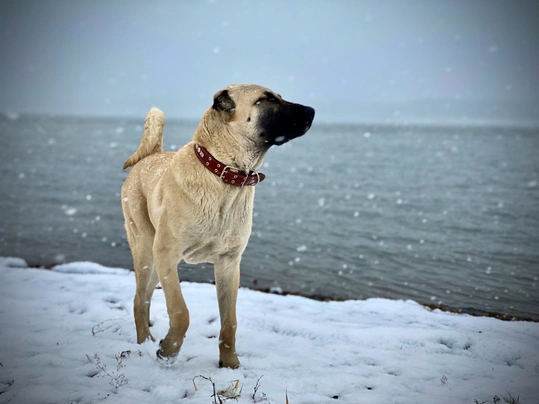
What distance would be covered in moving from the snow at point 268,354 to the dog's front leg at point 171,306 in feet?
0.48

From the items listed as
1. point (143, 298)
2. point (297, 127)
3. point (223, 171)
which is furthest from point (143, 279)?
point (297, 127)

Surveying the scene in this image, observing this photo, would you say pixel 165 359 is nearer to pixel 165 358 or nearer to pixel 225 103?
pixel 165 358

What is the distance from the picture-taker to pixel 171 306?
10.7 feet

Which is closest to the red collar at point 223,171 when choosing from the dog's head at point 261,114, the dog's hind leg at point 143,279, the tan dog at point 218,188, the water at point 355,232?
the tan dog at point 218,188

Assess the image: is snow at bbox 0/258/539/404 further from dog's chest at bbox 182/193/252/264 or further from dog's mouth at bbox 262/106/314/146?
dog's mouth at bbox 262/106/314/146

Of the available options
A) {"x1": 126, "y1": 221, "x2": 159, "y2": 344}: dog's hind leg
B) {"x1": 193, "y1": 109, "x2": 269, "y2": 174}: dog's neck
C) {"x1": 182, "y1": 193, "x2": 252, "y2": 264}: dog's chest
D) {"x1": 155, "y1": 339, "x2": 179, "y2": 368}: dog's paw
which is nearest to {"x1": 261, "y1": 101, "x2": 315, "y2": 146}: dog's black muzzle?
{"x1": 193, "y1": 109, "x2": 269, "y2": 174}: dog's neck

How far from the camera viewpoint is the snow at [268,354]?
9.39 ft

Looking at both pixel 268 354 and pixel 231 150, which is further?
pixel 268 354

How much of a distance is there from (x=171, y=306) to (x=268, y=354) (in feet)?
3.65

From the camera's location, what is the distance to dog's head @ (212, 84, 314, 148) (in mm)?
3156

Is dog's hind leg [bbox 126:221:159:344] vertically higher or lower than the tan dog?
lower

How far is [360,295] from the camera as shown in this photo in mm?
7832

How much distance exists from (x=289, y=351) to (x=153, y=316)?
1.91 meters

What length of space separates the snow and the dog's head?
6.20 feet
